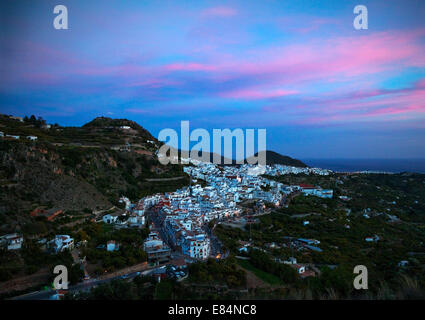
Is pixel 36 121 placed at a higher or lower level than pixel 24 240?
higher

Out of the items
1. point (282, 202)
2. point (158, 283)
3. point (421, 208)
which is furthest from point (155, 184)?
point (421, 208)

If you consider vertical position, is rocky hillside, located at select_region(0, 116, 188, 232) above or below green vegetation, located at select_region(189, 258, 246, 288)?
above

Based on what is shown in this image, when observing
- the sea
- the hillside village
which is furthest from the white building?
the sea

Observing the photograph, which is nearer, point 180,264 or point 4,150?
point 180,264

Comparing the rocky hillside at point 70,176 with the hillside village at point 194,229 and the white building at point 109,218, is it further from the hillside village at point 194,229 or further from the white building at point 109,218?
the white building at point 109,218

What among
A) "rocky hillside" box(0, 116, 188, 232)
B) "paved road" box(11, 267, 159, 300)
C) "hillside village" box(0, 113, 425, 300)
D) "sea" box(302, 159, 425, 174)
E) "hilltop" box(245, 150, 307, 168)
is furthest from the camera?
"hilltop" box(245, 150, 307, 168)

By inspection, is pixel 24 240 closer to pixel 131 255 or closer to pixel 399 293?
pixel 131 255

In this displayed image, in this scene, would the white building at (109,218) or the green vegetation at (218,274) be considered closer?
the green vegetation at (218,274)

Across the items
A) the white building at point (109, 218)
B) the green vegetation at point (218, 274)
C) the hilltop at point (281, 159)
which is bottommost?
the green vegetation at point (218, 274)

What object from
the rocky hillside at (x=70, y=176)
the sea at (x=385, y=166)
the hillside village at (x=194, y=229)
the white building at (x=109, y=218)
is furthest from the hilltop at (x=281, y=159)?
the white building at (x=109, y=218)

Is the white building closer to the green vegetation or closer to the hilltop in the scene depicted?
the green vegetation
